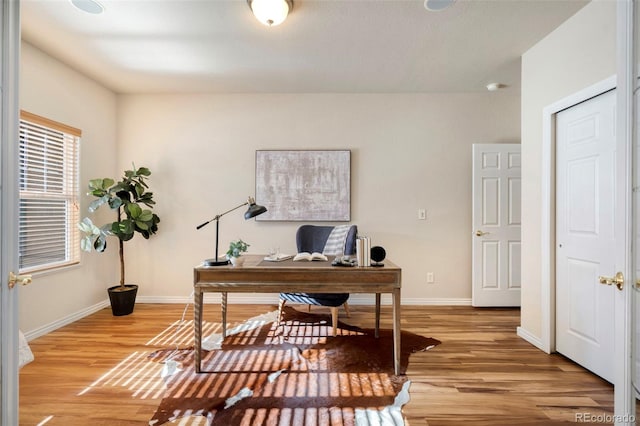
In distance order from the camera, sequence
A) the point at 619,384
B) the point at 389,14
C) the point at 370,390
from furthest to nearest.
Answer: the point at 389,14 < the point at 370,390 < the point at 619,384

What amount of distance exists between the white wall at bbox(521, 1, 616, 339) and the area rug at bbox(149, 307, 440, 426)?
44.6 inches

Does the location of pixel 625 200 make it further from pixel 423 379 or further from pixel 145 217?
pixel 145 217

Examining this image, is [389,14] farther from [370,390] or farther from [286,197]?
[370,390]

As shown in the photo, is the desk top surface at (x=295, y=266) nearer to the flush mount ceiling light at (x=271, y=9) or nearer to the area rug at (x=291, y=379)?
the area rug at (x=291, y=379)

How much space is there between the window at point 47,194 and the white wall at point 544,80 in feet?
14.6

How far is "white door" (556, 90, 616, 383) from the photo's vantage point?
2102 millimetres

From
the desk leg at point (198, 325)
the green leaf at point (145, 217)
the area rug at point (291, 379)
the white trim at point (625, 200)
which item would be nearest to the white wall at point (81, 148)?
the green leaf at point (145, 217)

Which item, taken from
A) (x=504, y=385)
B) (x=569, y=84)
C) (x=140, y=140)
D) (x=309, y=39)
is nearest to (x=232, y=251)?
(x=309, y=39)

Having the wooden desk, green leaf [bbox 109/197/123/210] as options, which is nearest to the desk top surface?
the wooden desk

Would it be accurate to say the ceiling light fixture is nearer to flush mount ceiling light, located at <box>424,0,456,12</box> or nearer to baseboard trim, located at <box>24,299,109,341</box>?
flush mount ceiling light, located at <box>424,0,456,12</box>

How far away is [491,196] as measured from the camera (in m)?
3.75

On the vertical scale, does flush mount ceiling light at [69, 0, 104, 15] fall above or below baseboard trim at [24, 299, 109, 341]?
above

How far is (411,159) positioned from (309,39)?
6.29 ft

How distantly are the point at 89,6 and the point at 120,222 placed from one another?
6.51 feet
